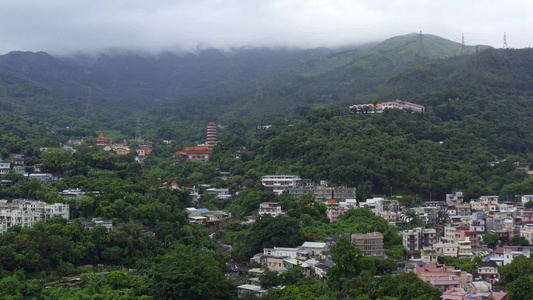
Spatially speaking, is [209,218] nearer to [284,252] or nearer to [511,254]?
[284,252]

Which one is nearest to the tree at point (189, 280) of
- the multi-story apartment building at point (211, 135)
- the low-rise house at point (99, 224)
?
the low-rise house at point (99, 224)

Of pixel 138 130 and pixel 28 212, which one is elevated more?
pixel 138 130

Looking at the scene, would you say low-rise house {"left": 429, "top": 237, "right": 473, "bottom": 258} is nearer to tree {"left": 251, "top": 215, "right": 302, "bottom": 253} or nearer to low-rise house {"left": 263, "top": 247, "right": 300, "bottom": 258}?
low-rise house {"left": 263, "top": 247, "right": 300, "bottom": 258}

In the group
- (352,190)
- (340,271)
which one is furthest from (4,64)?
(340,271)

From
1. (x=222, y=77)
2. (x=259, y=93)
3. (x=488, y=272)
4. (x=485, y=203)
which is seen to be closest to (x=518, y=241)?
(x=488, y=272)

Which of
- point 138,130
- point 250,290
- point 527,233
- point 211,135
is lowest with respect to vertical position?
point 250,290

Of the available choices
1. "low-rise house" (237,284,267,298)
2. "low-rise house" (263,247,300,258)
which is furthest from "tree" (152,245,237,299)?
"low-rise house" (263,247,300,258)

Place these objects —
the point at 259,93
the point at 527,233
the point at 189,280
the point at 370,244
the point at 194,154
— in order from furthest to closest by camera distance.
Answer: the point at 259,93
the point at 194,154
the point at 527,233
the point at 370,244
the point at 189,280
